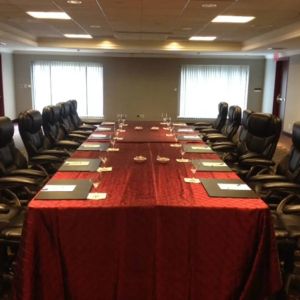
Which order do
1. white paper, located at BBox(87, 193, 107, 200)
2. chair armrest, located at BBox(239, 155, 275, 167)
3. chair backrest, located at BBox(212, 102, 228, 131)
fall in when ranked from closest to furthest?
white paper, located at BBox(87, 193, 107, 200), chair armrest, located at BBox(239, 155, 275, 167), chair backrest, located at BBox(212, 102, 228, 131)

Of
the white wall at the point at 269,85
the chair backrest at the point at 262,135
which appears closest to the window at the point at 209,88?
the white wall at the point at 269,85

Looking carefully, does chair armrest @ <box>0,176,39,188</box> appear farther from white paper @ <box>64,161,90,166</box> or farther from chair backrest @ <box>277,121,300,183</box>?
chair backrest @ <box>277,121,300,183</box>

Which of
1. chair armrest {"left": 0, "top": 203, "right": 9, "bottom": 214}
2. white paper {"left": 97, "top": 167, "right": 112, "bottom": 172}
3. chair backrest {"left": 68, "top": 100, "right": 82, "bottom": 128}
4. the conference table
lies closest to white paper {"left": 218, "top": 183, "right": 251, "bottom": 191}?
the conference table

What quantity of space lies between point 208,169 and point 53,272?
1463 mm

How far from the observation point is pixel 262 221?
2064 millimetres

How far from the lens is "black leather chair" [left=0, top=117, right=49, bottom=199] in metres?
2.92

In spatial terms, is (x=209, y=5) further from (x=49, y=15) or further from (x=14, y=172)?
(x=14, y=172)

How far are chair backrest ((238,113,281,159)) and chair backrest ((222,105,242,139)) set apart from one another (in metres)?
0.93

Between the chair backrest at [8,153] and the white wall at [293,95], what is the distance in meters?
7.15

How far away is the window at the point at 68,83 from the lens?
452 inches

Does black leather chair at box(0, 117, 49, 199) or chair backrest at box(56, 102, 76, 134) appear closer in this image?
black leather chair at box(0, 117, 49, 199)

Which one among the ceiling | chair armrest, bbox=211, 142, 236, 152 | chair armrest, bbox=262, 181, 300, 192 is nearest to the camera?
chair armrest, bbox=262, 181, 300, 192

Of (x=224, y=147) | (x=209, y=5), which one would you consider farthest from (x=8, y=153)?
(x=209, y=5)

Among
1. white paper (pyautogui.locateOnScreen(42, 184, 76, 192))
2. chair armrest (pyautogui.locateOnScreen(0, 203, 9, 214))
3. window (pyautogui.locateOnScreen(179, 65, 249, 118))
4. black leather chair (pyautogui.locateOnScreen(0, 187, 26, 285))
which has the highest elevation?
window (pyautogui.locateOnScreen(179, 65, 249, 118))
